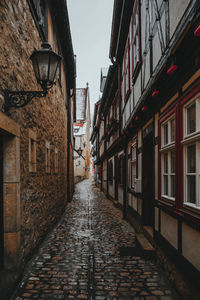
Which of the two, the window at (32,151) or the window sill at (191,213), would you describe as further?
the window at (32,151)

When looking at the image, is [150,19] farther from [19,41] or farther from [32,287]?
[32,287]

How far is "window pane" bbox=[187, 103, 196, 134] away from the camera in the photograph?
332 cm

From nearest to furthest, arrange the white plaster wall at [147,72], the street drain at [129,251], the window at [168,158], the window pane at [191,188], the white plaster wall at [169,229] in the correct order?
1. the window pane at [191,188]
2. the white plaster wall at [169,229]
3. the window at [168,158]
4. the street drain at [129,251]
5. the white plaster wall at [147,72]

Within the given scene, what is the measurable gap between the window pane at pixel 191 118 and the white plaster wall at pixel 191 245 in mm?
1278

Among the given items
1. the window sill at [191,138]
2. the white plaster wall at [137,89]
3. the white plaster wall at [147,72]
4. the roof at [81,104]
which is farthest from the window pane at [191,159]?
the roof at [81,104]

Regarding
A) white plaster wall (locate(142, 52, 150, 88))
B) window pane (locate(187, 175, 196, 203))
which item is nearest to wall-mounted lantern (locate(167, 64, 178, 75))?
window pane (locate(187, 175, 196, 203))

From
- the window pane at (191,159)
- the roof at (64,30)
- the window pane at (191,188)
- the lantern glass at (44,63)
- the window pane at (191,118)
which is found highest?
the roof at (64,30)

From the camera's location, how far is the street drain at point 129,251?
5.29m

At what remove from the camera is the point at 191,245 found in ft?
10.6

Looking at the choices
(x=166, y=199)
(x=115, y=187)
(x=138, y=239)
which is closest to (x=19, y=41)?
(x=166, y=199)

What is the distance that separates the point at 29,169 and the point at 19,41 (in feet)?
7.40

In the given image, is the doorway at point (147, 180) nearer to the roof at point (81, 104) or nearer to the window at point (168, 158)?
the window at point (168, 158)

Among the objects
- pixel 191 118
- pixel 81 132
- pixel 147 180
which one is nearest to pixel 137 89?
pixel 147 180

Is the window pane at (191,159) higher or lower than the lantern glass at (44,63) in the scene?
lower
